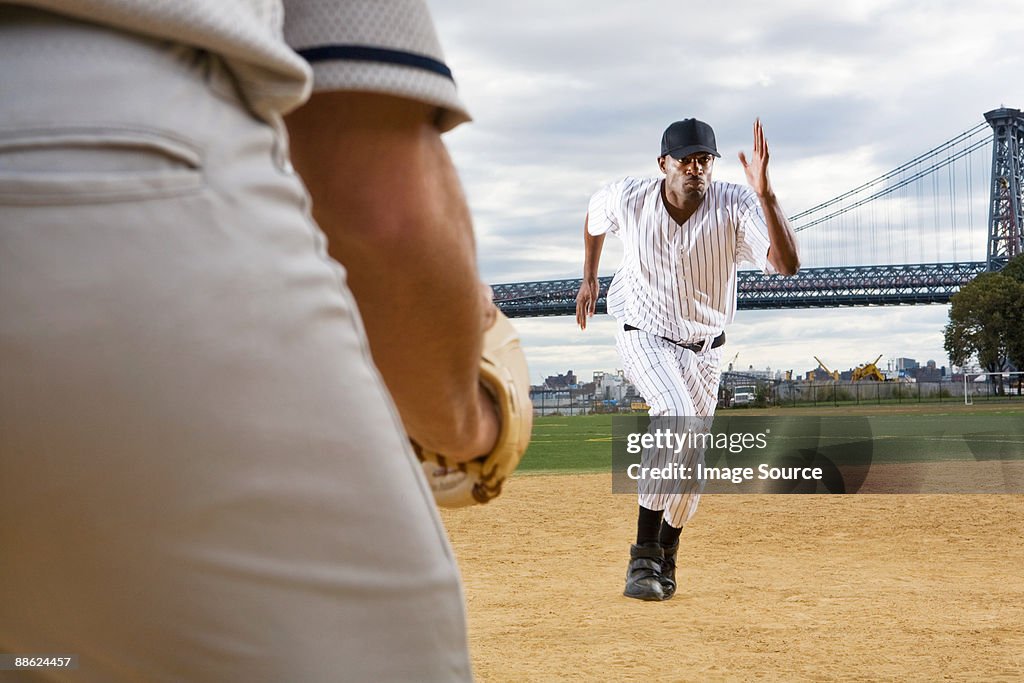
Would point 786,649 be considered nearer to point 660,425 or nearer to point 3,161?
point 660,425

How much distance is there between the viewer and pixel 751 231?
5.50 metres

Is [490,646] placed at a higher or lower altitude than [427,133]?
lower

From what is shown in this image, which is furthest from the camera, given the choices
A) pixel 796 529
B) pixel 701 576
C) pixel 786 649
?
pixel 796 529

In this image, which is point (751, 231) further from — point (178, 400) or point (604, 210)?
point (178, 400)

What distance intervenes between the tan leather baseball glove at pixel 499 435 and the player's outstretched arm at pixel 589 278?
4.13 metres

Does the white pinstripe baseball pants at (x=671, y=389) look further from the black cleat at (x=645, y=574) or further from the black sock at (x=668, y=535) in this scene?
the black cleat at (x=645, y=574)

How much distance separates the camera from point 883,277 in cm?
5894

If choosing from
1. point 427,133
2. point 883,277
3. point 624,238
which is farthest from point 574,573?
point 883,277

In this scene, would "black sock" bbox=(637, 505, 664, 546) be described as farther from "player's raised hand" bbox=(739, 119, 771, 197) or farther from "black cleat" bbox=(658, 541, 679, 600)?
"player's raised hand" bbox=(739, 119, 771, 197)

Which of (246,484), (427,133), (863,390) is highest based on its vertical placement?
(427,133)

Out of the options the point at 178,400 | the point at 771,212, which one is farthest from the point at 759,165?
the point at 178,400

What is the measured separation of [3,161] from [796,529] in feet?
25.2

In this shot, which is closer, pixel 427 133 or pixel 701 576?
pixel 427 133

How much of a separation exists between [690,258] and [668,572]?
163 cm
